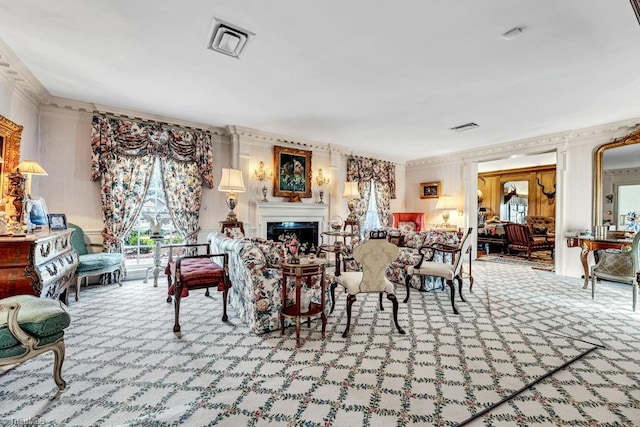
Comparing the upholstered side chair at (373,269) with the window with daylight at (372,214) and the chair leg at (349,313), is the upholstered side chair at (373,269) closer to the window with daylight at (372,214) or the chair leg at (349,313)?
the chair leg at (349,313)

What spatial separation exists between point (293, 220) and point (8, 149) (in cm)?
426

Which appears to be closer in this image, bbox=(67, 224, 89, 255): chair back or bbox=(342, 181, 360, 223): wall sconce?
bbox=(67, 224, 89, 255): chair back

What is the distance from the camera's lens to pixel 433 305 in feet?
12.5

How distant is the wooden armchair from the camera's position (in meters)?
7.55

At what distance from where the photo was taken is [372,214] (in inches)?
321

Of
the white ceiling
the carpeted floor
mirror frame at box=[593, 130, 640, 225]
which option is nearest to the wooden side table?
the carpeted floor

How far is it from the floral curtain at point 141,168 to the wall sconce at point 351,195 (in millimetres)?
2781

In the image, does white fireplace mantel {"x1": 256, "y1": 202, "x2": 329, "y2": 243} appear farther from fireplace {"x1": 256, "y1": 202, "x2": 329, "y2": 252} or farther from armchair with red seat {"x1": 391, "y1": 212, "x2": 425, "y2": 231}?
armchair with red seat {"x1": 391, "y1": 212, "x2": 425, "y2": 231}

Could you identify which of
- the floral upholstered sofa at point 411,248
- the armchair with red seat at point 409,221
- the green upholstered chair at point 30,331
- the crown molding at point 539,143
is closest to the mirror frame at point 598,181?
the crown molding at point 539,143

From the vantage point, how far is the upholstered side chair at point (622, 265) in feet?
12.3

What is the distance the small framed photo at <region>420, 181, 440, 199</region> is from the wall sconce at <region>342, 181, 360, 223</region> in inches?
84.1

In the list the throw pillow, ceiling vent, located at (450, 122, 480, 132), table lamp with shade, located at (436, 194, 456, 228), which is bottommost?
the throw pillow

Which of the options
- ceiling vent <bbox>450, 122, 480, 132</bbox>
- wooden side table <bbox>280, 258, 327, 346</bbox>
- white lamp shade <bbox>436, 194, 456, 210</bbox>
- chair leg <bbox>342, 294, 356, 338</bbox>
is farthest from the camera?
white lamp shade <bbox>436, 194, 456, 210</bbox>

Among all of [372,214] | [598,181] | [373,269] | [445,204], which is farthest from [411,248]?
[598,181]
